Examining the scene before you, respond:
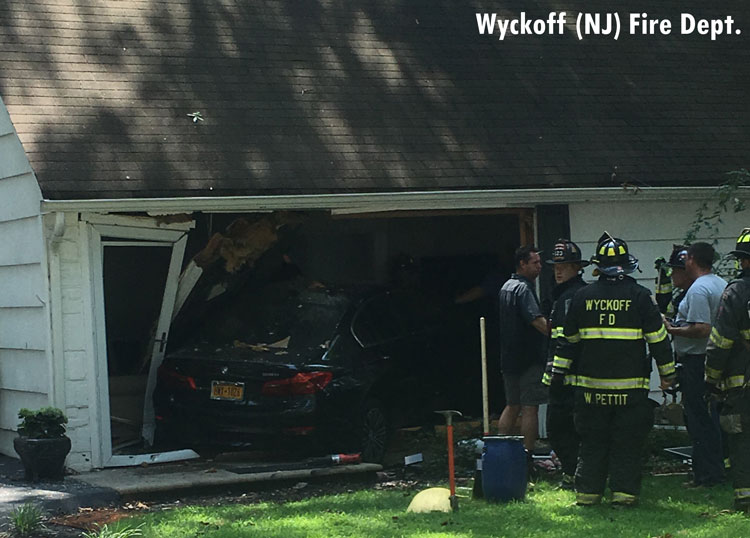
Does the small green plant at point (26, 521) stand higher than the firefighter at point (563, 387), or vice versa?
the firefighter at point (563, 387)

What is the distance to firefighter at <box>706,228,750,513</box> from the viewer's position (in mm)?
8266

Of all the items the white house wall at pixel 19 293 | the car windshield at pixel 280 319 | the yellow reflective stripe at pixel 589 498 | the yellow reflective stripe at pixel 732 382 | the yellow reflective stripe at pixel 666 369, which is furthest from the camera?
the car windshield at pixel 280 319

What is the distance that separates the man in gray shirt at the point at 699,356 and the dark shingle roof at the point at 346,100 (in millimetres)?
2825

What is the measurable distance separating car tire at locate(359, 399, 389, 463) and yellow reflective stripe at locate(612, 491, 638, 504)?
124 inches

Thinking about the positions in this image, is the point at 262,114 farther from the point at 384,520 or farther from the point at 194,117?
Answer: the point at 384,520

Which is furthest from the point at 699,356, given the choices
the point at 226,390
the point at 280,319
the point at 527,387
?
the point at 226,390

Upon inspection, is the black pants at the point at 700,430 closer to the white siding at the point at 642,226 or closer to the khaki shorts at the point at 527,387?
the khaki shorts at the point at 527,387

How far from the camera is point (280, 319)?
11.6 meters

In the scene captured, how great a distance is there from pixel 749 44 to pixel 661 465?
22.0 feet

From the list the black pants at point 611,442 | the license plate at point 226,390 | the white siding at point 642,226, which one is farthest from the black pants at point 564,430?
the white siding at point 642,226

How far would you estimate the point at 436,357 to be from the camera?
12.5m

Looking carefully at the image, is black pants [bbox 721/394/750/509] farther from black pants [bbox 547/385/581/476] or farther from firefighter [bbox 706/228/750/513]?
black pants [bbox 547/385/581/476]

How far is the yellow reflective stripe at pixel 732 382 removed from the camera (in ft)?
27.4

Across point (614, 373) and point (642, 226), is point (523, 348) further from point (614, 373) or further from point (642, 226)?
point (642, 226)
